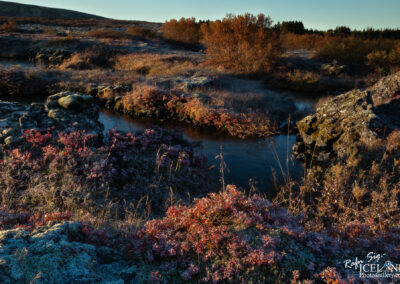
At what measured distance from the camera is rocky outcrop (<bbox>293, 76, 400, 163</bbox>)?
8.34 metres

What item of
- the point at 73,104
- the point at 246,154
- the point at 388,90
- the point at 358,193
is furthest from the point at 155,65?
the point at 358,193

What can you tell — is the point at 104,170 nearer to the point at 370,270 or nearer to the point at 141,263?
the point at 141,263

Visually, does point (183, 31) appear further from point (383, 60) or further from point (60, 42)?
point (383, 60)

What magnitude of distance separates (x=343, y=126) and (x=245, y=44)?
601 inches

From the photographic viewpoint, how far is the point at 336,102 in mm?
10039

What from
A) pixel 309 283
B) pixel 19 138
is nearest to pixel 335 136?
pixel 309 283

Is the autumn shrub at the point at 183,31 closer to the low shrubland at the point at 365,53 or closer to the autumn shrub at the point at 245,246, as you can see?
the low shrubland at the point at 365,53

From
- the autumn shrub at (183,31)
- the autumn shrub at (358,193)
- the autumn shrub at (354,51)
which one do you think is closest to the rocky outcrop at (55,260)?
the autumn shrub at (358,193)

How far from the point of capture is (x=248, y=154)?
387 inches

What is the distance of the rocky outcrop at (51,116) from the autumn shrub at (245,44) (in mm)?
15908

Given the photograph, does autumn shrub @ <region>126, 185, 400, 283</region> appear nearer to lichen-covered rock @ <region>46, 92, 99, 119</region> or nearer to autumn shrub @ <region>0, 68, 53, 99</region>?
lichen-covered rock @ <region>46, 92, 99, 119</region>

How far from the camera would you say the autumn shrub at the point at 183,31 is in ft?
150

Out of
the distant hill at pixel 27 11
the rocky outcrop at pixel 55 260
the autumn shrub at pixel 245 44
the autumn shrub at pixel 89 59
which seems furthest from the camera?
the distant hill at pixel 27 11

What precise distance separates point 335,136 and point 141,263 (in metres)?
8.43
